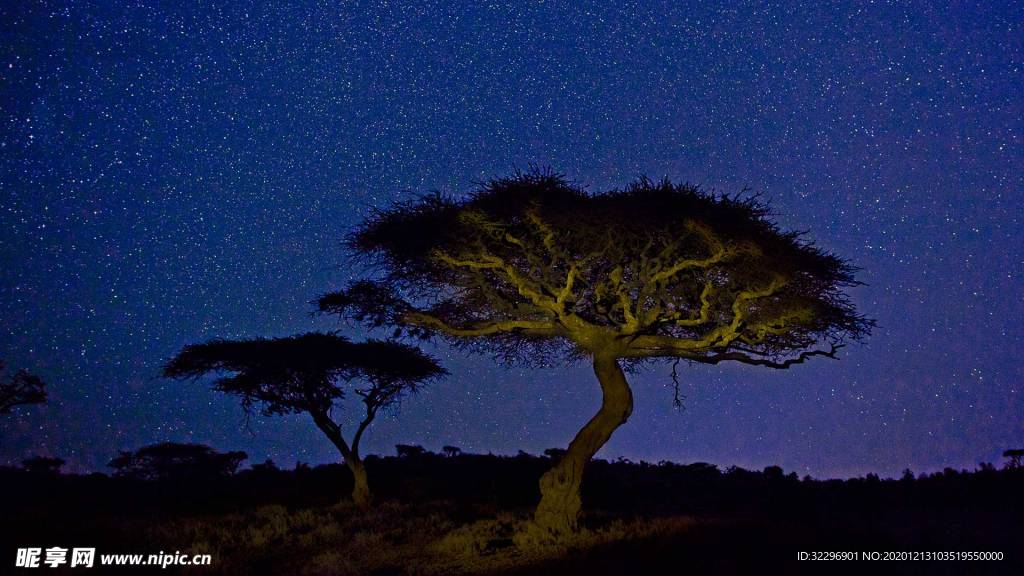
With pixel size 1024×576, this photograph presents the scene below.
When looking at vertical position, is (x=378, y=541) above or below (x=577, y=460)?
below

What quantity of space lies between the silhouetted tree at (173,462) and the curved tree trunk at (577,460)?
35.8 meters

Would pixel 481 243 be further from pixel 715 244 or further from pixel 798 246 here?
pixel 798 246

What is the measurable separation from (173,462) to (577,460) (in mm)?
39430

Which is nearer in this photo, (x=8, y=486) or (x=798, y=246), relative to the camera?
(x=798, y=246)

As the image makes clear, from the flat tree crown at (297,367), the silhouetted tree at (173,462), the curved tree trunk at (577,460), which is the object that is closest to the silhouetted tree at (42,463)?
the silhouetted tree at (173,462)

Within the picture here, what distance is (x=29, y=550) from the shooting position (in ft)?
42.2

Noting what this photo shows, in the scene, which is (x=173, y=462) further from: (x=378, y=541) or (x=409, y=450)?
(x=378, y=541)

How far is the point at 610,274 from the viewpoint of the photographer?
15148mm

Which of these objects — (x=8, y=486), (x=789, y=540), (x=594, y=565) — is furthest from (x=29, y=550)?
(x=8, y=486)

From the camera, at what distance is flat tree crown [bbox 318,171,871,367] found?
14281mm

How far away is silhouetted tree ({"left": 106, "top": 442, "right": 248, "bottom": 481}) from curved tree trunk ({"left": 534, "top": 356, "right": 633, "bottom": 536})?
117ft

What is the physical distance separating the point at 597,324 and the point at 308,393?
38.6 ft

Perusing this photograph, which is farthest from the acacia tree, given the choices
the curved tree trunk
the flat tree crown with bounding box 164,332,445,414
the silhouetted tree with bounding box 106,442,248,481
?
the silhouetted tree with bounding box 106,442,248,481

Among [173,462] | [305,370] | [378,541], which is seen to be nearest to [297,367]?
[305,370]
